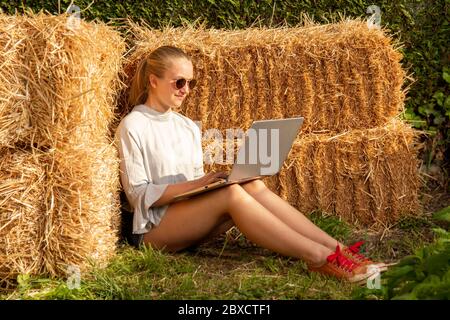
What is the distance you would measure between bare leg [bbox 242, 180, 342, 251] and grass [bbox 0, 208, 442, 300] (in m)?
0.15

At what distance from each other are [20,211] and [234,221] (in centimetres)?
101

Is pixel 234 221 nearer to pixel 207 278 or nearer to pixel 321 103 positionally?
pixel 207 278

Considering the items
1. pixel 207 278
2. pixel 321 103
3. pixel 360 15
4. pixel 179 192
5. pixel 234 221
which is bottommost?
pixel 207 278

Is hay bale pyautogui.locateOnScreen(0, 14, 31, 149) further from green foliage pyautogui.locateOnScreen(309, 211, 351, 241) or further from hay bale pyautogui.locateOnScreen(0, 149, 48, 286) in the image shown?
green foliage pyautogui.locateOnScreen(309, 211, 351, 241)

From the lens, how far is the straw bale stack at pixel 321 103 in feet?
14.4

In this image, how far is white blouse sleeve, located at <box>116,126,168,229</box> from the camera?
3.81 metres

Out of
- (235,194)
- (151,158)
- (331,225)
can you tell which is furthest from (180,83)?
(331,225)

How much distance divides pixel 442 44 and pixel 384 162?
1.11 meters

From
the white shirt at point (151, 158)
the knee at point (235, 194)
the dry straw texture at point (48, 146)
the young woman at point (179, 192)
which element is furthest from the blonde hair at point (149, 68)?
the knee at point (235, 194)

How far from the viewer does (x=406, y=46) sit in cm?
521

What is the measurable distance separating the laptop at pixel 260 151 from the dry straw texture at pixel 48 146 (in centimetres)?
52

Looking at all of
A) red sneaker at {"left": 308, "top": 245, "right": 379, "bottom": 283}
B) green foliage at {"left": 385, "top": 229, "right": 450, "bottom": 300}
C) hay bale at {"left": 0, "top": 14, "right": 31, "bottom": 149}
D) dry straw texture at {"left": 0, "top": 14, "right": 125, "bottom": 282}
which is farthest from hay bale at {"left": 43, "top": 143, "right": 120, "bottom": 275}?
green foliage at {"left": 385, "top": 229, "right": 450, "bottom": 300}

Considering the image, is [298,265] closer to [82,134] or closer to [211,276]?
[211,276]

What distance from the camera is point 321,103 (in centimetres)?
453
